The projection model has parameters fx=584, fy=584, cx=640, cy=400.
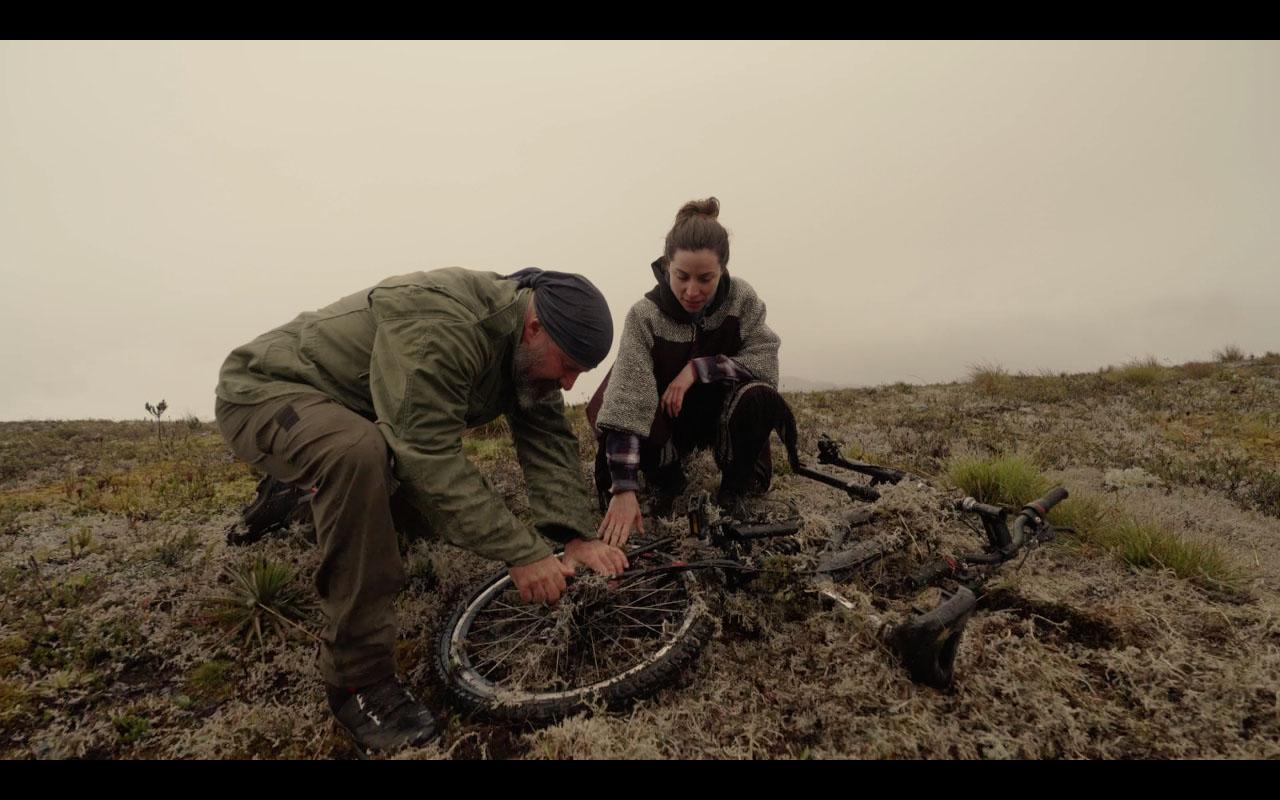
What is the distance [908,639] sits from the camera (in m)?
2.45

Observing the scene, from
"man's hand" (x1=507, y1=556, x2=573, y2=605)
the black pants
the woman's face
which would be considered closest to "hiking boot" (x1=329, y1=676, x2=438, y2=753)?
"man's hand" (x1=507, y1=556, x2=573, y2=605)

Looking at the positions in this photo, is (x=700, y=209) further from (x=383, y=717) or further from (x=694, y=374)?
(x=383, y=717)

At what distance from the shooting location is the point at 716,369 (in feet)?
14.4

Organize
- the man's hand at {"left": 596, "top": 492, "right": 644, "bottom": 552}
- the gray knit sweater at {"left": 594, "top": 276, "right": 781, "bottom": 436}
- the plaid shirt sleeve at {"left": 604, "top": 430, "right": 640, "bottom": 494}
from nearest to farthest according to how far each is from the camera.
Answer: the man's hand at {"left": 596, "top": 492, "right": 644, "bottom": 552}, the plaid shirt sleeve at {"left": 604, "top": 430, "right": 640, "bottom": 494}, the gray knit sweater at {"left": 594, "top": 276, "right": 781, "bottom": 436}

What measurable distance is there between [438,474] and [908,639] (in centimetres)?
→ 217

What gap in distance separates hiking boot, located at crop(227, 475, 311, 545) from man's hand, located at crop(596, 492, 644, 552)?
96.7 inches

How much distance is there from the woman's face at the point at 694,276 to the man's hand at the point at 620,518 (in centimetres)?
147

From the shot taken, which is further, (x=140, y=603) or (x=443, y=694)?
(x=140, y=603)

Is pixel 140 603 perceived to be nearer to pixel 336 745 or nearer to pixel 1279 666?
pixel 336 745

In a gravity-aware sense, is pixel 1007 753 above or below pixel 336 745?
above

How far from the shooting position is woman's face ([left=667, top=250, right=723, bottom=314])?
402 cm

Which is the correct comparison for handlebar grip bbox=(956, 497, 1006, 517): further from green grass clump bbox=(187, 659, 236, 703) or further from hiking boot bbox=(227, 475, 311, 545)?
hiking boot bbox=(227, 475, 311, 545)

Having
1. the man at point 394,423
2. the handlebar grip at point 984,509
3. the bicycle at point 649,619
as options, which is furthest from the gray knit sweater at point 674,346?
the handlebar grip at point 984,509
